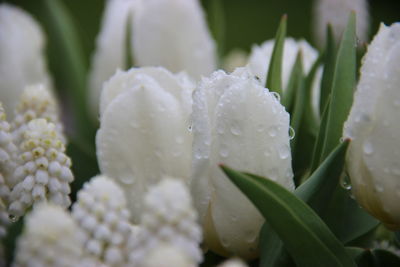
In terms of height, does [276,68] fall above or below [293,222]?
above

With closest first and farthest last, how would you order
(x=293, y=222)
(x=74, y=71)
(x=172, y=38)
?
(x=293, y=222) < (x=172, y=38) < (x=74, y=71)

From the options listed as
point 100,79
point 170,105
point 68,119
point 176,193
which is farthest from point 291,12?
point 176,193

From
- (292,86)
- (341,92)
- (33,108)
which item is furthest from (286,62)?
(33,108)

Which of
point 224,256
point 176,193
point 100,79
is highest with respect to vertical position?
point 100,79

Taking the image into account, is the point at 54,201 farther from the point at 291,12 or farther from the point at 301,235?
the point at 291,12

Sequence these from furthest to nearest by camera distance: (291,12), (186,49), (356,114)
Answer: (291,12)
(186,49)
(356,114)

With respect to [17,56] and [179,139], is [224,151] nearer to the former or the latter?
[179,139]

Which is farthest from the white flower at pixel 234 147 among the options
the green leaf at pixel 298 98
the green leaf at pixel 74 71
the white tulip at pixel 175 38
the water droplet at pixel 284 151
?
the green leaf at pixel 74 71
